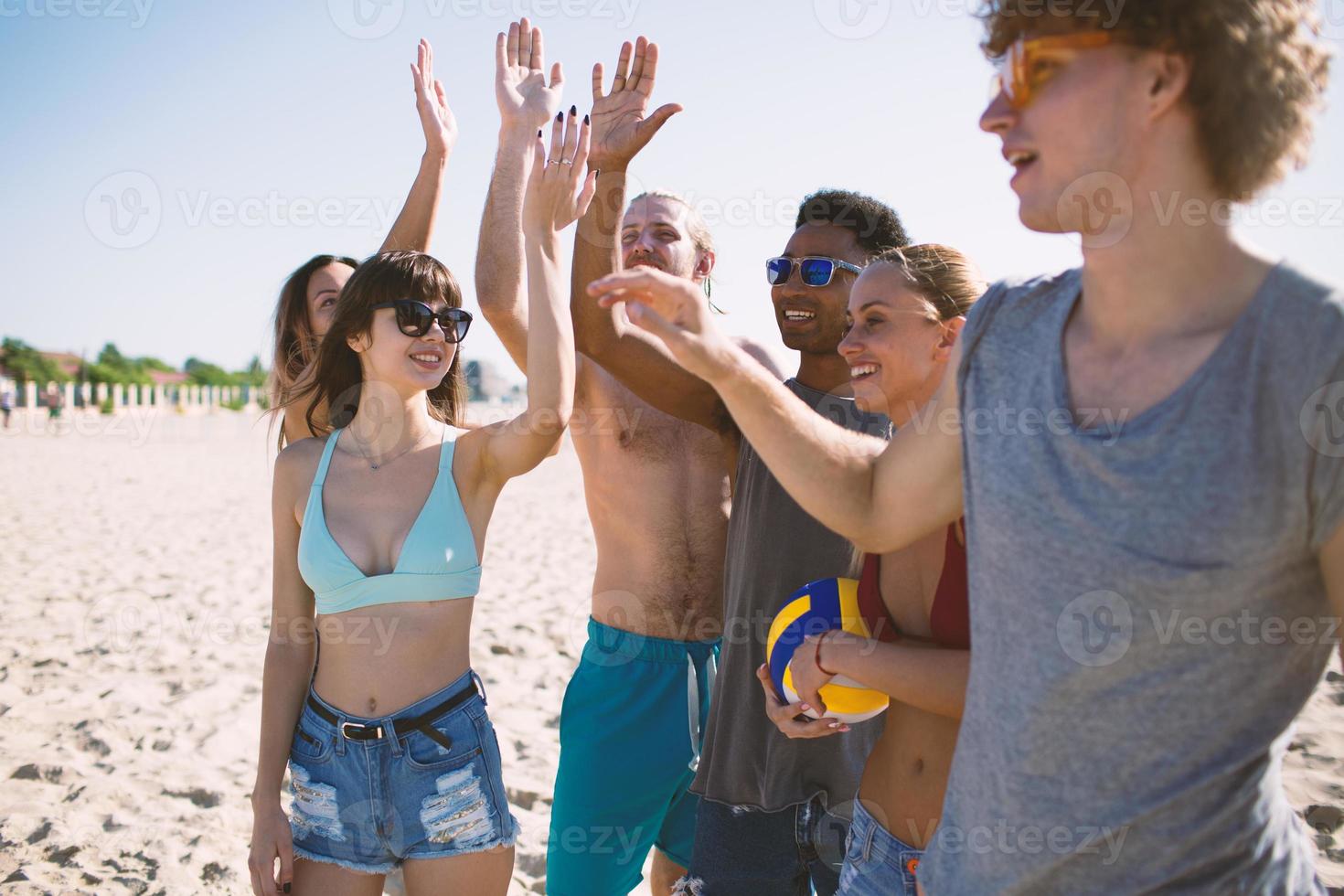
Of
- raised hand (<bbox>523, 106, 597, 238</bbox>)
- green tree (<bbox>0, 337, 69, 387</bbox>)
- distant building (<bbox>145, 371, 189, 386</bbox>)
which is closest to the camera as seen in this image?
raised hand (<bbox>523, 106, 597, 238</bbox>)

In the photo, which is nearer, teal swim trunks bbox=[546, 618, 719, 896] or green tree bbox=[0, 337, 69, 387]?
teal swim trunks bbox=[546, 618, 719, 896]

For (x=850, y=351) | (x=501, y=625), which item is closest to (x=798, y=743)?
(x=850, y=351)

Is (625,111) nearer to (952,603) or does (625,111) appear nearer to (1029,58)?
(1029,58)

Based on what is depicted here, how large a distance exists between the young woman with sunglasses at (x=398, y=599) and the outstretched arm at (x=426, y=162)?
82 centimetres

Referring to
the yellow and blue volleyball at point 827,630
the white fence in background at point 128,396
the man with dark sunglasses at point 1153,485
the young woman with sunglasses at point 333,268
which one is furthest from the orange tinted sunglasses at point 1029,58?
the white fence in background at point 128,396

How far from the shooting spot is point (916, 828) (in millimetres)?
1966

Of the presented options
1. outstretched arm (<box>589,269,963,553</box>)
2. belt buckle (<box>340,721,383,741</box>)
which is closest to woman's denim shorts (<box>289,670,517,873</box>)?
belt buckle (<box>340,721,383,741</box>)

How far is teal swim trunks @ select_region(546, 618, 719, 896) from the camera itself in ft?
10.2

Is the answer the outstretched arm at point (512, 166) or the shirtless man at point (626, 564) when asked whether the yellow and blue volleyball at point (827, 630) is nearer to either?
the shirtless man at point (626, 564)

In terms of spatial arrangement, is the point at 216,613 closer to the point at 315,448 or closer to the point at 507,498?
the point at 315,448

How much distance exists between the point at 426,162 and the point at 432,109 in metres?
0.26

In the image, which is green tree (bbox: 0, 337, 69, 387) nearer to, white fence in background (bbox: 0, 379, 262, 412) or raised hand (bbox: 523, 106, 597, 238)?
white fence in background (bbox: 0, 379, 262, 412)

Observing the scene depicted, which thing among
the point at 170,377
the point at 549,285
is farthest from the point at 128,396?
the point at 549,285

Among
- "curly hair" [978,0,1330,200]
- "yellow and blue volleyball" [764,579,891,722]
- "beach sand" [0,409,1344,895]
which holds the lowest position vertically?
"beach sand" [0,409,1344,895]
